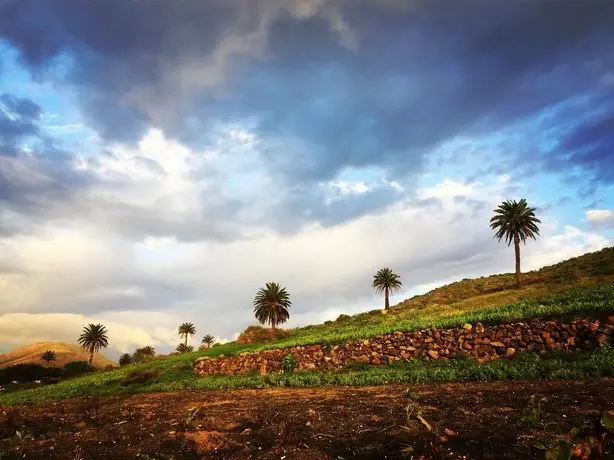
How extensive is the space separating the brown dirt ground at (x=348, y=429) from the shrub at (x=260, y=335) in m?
45.0

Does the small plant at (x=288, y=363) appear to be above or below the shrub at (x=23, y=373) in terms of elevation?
above

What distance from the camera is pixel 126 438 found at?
8344 mm

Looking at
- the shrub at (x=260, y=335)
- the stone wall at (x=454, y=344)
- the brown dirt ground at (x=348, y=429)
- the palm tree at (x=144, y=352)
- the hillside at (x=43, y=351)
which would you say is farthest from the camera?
the hillside at (x=43, y=351)

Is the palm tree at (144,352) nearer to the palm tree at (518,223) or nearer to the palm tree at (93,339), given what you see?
the palm tree at (93,339)

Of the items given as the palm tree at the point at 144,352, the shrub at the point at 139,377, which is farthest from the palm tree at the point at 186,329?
the shrub at the point at 139,377

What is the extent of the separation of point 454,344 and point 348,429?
47.0 feet

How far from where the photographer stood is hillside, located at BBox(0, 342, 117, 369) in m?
134

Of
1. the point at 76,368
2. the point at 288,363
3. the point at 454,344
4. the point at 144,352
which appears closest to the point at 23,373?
the point at 76,368

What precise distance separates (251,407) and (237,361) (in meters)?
20.2

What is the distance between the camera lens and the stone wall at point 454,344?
16500mm

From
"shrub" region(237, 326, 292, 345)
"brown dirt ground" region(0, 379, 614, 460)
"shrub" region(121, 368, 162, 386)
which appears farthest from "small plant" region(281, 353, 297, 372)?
"shrub" region(237, 326, 292, 345)

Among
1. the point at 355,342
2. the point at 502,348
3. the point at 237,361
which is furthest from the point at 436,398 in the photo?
the point at 237,361

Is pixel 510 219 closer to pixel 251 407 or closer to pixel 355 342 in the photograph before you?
pixel 355 342

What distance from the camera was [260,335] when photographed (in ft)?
188
